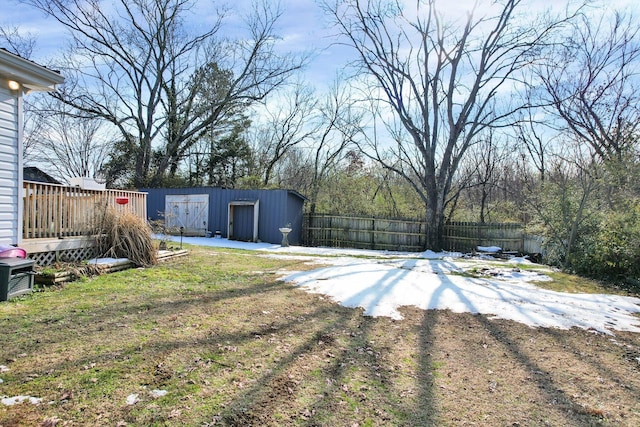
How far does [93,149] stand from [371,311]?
81.1ft

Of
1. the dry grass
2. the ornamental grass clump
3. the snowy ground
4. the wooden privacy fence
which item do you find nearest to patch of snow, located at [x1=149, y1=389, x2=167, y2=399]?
the dry grass

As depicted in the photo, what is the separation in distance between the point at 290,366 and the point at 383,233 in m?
13.1

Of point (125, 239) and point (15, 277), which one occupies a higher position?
point (125, 239)

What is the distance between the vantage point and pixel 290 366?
287cm

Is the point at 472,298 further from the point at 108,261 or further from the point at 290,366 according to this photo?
the point at 108,261

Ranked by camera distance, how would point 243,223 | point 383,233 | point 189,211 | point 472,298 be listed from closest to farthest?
point 472,298 < point 243,223 < point 383,233 < point 189,211

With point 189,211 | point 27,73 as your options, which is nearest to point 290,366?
point 27,73

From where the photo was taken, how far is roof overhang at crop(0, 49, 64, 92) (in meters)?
4.84

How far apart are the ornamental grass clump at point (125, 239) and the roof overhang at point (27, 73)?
228 centimetres

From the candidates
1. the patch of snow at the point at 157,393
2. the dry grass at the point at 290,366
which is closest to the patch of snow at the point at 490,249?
the dry grass at the point at 290,366

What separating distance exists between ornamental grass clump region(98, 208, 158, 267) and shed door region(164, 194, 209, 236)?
361 inches

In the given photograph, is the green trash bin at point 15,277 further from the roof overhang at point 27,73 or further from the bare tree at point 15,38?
the bare tree at point 15,38

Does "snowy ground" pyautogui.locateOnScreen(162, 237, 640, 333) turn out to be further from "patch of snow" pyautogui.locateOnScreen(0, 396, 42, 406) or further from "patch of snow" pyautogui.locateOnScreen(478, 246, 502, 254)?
"patch of snow" pyautogui.locateOnScreen(478, 246, 502, 254)

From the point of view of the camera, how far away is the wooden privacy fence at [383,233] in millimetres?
15352
